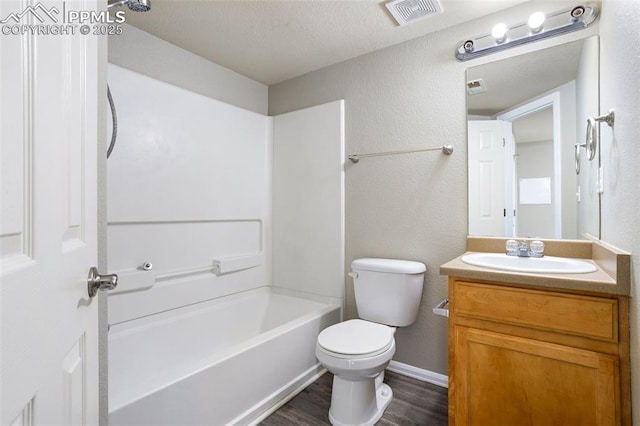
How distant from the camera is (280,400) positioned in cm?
185

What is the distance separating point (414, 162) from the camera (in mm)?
2131

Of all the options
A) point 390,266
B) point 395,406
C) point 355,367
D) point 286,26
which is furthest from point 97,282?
point 286,26

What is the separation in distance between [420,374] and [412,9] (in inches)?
89.1

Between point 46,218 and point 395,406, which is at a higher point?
point 46,218

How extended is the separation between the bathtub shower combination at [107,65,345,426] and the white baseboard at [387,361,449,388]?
0.53m

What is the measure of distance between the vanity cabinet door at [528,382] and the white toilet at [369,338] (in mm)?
422

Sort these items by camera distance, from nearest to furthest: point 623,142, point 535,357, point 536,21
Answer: point 623,142
point 535,357
point 536,21

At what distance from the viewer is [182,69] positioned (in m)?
2.27

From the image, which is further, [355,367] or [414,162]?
[414,162]

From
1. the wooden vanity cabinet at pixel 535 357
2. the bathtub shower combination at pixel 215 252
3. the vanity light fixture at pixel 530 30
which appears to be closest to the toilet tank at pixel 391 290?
the bathtub shower combination at pixel 215 252

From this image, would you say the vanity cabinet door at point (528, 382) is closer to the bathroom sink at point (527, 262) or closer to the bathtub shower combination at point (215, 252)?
the bathroom sink at point (527, 262)

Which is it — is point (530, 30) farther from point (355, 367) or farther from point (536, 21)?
point (355, 367)

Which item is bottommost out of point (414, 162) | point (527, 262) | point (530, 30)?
point (527, 262)

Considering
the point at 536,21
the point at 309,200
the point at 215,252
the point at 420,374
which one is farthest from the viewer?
the point at 309,200
